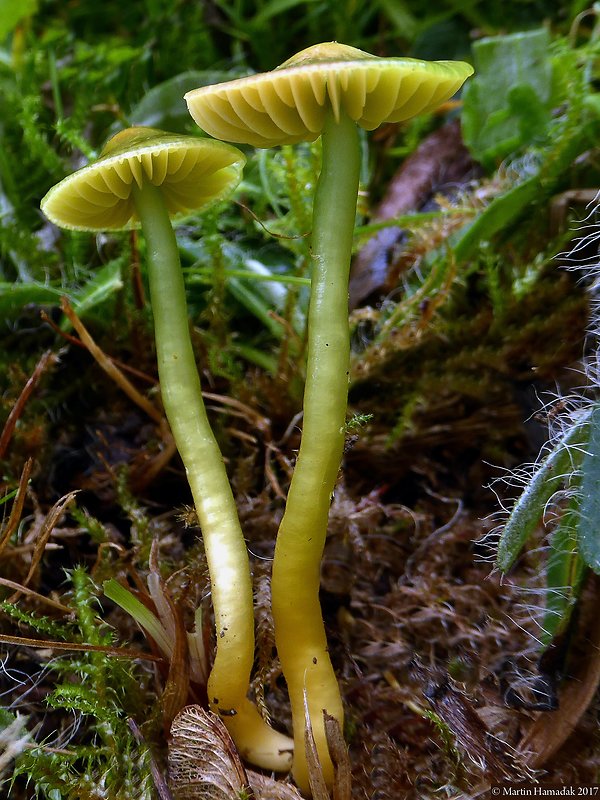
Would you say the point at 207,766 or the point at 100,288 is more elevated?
the point at 100,288

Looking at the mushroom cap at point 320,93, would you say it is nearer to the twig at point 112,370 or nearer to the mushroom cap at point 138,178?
the mushroom cap at point 138,178

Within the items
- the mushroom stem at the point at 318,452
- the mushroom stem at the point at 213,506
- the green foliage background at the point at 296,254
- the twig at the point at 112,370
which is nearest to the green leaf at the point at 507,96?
the green foliage background at the point at 296,254

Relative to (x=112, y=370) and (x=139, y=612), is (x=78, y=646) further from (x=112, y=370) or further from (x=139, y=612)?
(x=112, y=370)

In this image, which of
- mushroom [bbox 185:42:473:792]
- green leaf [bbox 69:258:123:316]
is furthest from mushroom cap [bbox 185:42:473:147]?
green leaf [bbox 69:258:123:316]

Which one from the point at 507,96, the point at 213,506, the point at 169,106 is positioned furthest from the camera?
the point at 169,106

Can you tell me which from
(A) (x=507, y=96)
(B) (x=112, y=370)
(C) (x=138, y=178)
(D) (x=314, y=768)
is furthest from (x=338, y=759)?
(A) (x=507, y=96)

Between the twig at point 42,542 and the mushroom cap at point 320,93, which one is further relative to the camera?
the twig at point 42,542
